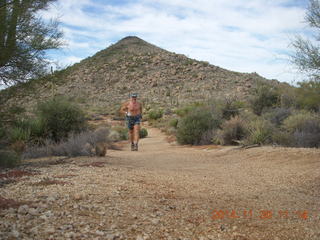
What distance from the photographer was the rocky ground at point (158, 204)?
387 centimetres

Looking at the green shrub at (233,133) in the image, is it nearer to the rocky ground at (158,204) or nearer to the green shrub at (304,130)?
the green shrub at (304,130)

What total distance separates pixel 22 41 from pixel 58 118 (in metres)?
5.07

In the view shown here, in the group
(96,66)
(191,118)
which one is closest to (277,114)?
(191,118)

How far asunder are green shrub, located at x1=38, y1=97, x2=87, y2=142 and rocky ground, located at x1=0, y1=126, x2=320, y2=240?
610 centimetres

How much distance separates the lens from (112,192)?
5.43 metres

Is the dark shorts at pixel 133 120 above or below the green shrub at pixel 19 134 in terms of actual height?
above

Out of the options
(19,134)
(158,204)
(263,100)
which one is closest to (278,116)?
(263,100)

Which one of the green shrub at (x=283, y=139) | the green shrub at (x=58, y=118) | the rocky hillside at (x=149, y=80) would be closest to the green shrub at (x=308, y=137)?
the green shrub at (x=283, y=139)

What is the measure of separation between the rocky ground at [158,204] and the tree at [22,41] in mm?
3210

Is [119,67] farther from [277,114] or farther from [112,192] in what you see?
[112,192]

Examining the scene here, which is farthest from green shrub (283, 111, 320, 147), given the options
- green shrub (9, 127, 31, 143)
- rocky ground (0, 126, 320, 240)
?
green shrub (9, 127, 31, 143)

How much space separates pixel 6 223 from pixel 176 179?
4.00m

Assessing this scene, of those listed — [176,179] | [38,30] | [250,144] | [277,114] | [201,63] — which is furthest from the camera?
[201,63]

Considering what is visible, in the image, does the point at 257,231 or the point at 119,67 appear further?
the point at 119,67
